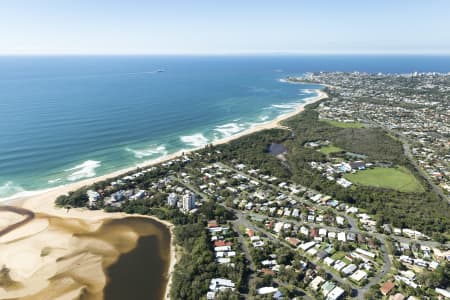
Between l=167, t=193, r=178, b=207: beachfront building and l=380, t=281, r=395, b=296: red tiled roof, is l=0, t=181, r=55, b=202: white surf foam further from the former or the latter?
l=380, t=281, r=395, b=296: red tiled roof

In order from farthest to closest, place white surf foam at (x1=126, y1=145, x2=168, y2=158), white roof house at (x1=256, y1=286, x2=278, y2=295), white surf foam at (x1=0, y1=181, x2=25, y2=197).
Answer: white surf foam at (x1=126, y1=145, x2=168, y2=158), white surf foam at (x1=0, y1=181, x2=25, y2=197), white roof house at (x1=256, y1=286, x2=278, y2=295)

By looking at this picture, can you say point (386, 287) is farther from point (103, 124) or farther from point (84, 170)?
point (103, 124)

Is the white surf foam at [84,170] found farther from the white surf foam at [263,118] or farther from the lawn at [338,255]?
the white surf foam at [263,118]

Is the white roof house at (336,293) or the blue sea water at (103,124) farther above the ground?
the blue sea water at (103,124)

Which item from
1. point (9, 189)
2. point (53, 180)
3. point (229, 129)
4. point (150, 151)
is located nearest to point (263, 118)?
point (229, 129)

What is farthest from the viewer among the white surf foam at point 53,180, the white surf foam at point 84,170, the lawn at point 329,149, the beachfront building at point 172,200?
→ the lawn at point 329,149

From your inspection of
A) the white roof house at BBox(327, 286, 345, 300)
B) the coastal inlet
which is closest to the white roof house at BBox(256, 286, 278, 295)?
the white roof house at BBox(327, 286, 345, 300)

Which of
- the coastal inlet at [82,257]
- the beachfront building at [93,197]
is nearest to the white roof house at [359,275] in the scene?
the coastal inlet at [82,257]
